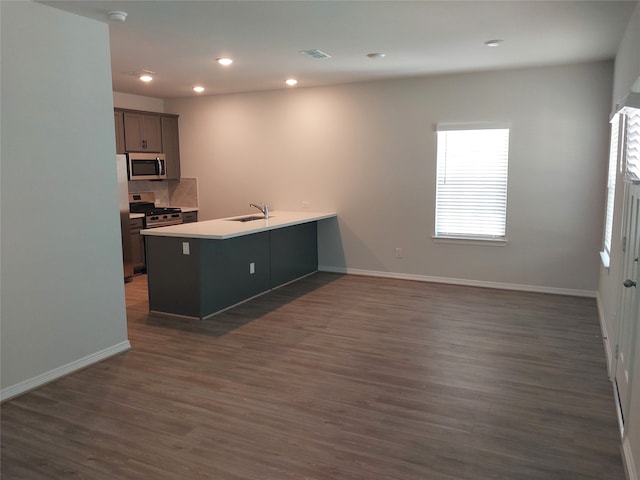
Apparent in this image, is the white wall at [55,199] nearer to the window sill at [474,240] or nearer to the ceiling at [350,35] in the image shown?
the ceiling at [350,35]

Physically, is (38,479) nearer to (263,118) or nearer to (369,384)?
(369,384)

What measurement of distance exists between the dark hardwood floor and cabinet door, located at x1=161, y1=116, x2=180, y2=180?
349cm

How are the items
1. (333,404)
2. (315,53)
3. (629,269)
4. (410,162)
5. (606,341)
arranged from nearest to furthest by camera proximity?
(629,269) < (333,404) < (606,341) < (315,53) < (410,162)

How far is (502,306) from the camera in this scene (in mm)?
5285

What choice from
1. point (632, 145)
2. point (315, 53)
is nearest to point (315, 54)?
point (315, 53)

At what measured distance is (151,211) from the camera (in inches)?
282

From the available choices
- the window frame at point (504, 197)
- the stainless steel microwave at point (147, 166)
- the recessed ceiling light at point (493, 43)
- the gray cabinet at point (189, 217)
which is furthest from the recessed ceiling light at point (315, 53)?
the gray cabinet at point (189, 217)

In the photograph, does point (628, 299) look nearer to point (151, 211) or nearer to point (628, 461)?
point (628, 461)

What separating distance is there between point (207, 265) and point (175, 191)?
3.65 metres

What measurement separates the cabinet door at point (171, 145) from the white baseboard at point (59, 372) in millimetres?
4298

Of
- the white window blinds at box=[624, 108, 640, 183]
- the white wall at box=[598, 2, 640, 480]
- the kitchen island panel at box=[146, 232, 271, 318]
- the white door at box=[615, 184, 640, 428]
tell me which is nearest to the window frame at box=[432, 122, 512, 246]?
the white wall at box=[598, 2, 640, 480]

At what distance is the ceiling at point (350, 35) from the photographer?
3.42m

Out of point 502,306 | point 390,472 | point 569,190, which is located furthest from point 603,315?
point 390,472

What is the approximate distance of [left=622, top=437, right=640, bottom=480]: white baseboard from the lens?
221cm
